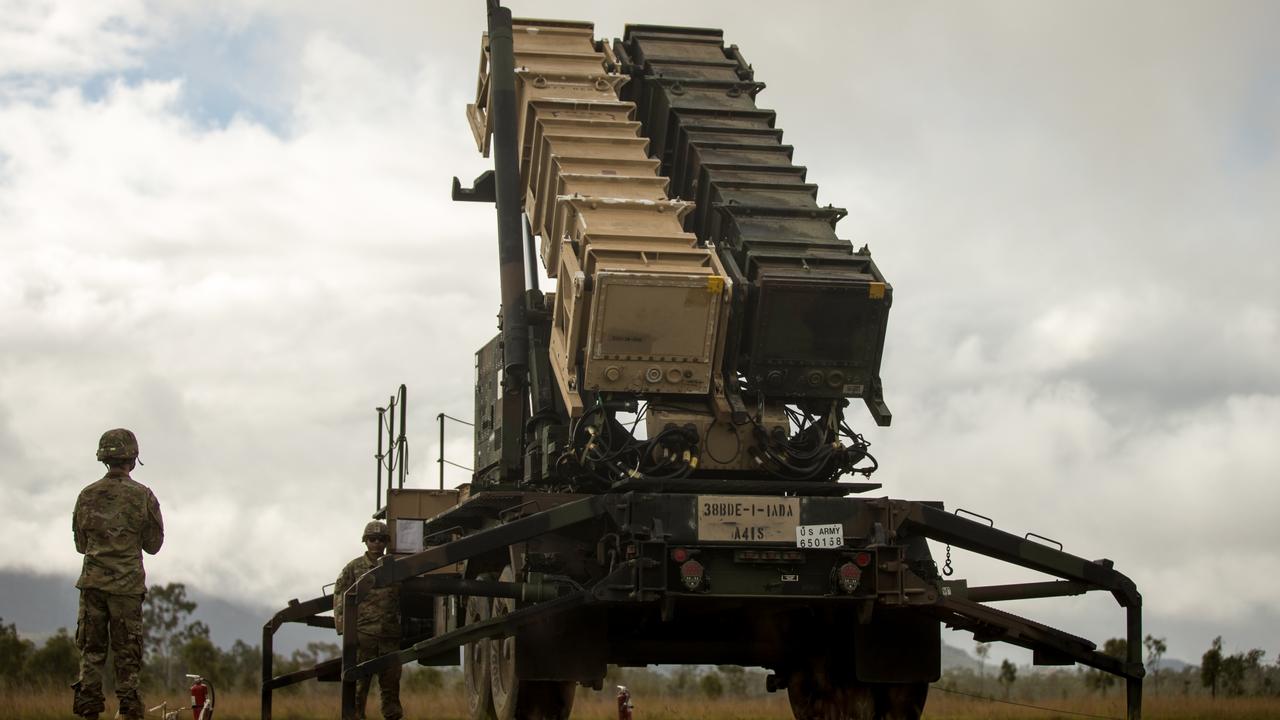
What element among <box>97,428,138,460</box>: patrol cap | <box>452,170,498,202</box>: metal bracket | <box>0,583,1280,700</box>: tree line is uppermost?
<box>452,170,498,202</box>: metal bracket

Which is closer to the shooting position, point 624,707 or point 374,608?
point 624,707

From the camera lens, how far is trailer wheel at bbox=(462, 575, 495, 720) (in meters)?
13.8

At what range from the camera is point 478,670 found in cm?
1449

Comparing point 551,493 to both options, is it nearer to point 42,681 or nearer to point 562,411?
point 562,411

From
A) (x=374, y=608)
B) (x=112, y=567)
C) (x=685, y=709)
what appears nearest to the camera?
(x=112, y=567)

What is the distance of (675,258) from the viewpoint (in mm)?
12117

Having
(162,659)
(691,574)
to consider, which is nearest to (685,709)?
(691,574)

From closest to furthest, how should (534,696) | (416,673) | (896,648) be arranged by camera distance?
(896,648)
(534,696)
(416,673)

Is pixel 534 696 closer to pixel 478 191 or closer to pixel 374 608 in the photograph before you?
pixel 374 608

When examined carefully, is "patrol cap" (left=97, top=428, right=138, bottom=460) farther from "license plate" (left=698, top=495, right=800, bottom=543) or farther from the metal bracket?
the metal bracket

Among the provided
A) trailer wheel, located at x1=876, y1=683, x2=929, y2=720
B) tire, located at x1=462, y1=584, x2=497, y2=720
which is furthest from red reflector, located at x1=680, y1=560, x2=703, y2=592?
tire, located at x1=462, y1=584, x2=497, y2=720

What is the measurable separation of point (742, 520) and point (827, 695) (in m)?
2.20

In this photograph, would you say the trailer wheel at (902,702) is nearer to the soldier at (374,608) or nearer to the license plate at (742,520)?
the license plate at (742,520)

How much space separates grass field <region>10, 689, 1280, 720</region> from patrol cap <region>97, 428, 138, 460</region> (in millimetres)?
5660
